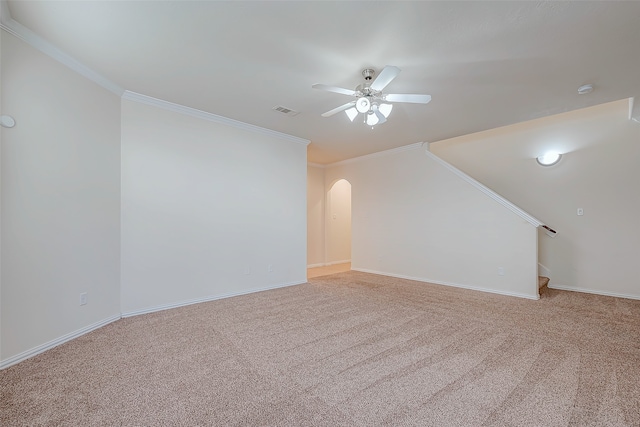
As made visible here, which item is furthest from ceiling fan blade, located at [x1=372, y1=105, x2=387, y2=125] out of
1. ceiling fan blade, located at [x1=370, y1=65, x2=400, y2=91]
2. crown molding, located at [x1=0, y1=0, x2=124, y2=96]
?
crown molding, located at [x1=0, y1=0, x2=124, y2=96]

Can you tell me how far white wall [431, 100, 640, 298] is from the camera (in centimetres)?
406

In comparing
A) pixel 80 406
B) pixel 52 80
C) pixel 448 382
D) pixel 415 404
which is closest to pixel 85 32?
pixel 52 80

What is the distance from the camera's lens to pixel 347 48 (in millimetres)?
2400

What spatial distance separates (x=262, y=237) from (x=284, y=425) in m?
3.24

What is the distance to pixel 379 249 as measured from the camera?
19.9 feet

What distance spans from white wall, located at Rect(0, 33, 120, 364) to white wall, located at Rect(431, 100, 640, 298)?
20.4ft

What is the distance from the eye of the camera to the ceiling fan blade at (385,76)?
2.17m

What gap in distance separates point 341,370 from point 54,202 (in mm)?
3003

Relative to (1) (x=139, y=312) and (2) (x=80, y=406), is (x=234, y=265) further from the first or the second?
(2) (x=80, y=406)

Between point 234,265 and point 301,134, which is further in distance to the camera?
point 301,134

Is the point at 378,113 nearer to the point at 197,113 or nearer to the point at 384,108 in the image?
the point at 384,108

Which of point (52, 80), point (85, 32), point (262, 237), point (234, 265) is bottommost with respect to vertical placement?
point (234, 265)

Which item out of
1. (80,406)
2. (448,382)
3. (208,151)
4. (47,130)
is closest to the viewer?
(80,406)

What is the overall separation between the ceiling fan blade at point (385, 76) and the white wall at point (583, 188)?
3.96 meters
